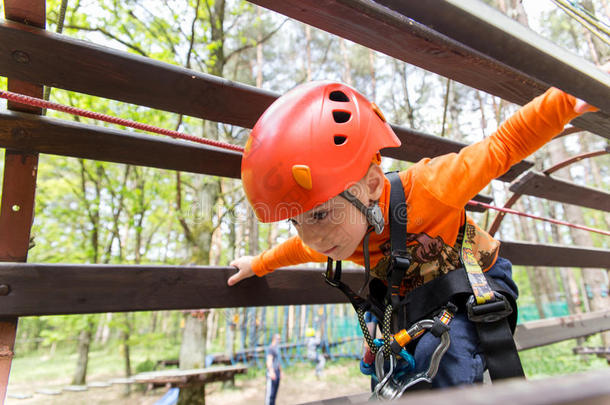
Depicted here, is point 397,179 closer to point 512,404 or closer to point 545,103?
point 545,103

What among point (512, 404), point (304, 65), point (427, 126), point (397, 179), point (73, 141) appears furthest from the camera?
point (304, 65)

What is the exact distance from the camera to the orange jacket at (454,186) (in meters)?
1.23

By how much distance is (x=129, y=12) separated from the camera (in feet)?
19.0

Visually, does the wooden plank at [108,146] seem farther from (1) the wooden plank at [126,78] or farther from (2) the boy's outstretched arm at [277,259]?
(2) the boy's outstretched arm at [277,259]

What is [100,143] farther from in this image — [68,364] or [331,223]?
[68,364]

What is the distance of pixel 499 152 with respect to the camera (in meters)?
1.36

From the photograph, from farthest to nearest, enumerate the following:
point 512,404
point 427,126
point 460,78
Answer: point 427,126, point 460,78, point 512,404

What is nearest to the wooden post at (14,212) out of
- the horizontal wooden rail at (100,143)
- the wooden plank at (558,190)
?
the horizontal wooden rail at (100,143)

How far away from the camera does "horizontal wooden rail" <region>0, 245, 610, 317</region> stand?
1643 mm

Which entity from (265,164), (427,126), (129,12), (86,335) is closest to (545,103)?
(265,164)

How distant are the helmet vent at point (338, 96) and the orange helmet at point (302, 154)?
0.25 ft

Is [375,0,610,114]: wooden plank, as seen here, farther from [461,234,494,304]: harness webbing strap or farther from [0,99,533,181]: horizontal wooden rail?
[0,99,533,181]: horizontal wooden rail

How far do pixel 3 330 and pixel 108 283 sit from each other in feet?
1.58

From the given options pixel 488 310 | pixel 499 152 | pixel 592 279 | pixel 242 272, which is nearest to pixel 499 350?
pixel 488 310
